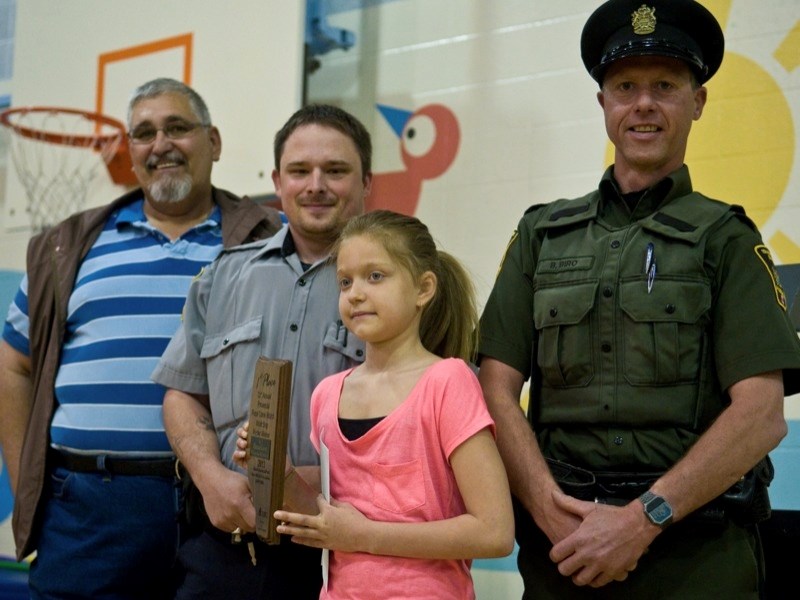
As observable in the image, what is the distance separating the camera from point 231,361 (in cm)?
240

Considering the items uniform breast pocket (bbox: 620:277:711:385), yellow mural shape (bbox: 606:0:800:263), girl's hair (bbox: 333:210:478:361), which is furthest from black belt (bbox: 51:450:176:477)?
yellow mural shape (bbox: 606:0:800:263)

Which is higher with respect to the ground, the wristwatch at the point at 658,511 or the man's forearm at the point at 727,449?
the man's forearm at the point at 727,449

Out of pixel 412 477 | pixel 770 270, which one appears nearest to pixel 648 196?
pixel 770 270

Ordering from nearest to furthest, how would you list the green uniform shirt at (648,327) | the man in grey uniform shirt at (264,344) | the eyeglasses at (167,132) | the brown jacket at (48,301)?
the green uniform shirt at (648,327) < the man in grey uniform shirt at (264,344) < the brown jacket at (48,301) < the eyeglasses at (167,132)

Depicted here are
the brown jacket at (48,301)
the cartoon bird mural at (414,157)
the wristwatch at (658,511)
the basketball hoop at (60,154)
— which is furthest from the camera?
the basketball hoop at (60,154)

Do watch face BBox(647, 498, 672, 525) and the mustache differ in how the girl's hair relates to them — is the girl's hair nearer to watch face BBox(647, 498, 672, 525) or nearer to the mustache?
watch face BBox(647, 498, 672, 525)

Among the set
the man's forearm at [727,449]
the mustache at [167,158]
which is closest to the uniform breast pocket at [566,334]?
the man's forearm at [727,449]

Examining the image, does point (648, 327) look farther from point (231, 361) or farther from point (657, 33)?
point (231, 361)

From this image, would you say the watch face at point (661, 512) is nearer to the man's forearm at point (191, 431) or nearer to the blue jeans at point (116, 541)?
the man's forearm at point (191, 431)

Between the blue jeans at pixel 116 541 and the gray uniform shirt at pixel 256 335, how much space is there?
0.53m

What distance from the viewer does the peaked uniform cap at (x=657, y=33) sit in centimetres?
212

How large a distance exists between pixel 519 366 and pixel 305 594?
0.70 metres

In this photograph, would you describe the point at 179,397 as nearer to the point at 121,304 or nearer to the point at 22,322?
the point at 121,304

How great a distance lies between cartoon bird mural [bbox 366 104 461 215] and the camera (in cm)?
405
